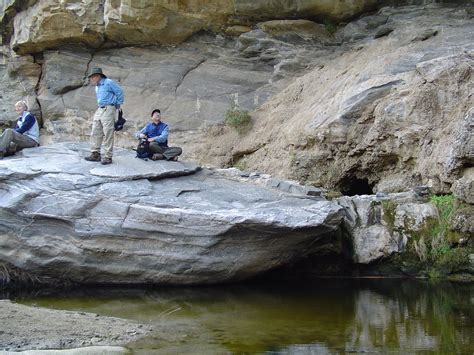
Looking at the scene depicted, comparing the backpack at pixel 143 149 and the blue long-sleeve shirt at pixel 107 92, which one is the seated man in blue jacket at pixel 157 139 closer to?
the backpack at pixel 143 149

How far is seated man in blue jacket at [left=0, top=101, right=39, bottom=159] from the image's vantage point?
13062 mm

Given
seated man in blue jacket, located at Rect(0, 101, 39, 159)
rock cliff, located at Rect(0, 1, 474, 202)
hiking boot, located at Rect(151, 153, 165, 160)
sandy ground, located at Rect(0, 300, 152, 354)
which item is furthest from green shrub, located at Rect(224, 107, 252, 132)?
sandy ground, located at Rect(0, 300, 152, 354)

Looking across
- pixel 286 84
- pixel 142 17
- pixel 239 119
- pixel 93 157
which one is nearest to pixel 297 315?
pixel 93 157

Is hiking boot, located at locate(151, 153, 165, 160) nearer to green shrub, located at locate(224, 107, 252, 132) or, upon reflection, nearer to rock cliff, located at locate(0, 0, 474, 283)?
rock cliff, located at locate(0, 0, 474, 283)

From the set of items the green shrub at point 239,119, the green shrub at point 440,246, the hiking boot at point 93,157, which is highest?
the green shrub at point 239,119

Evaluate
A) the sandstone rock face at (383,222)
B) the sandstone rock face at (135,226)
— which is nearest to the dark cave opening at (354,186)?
the sandstone rock face at (383,222)

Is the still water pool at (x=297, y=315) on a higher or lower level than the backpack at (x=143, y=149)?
lower

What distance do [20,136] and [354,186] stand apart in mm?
7839

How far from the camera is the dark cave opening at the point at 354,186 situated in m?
15.8

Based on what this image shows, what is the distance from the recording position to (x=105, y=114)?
12.8m

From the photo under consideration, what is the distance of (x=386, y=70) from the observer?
15.8m

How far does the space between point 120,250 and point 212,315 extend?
2631mm

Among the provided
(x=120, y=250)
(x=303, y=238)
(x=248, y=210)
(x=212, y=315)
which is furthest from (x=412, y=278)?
(x=120, y=250)

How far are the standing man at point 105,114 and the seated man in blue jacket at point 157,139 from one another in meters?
0.81
